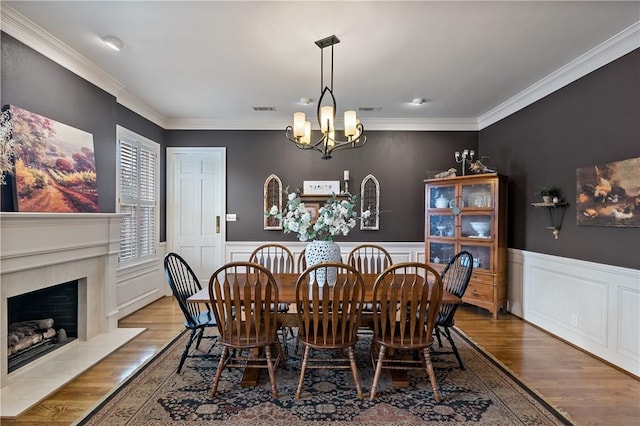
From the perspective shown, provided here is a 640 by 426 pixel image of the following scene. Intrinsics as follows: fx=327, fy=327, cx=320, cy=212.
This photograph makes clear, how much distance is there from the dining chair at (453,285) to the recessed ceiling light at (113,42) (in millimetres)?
3429

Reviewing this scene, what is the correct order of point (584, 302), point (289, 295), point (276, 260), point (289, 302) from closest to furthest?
point (289, 302) → point (289, 295) → point (584, 302) → point (276, 260)

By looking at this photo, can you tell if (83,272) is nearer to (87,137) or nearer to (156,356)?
(156,356)

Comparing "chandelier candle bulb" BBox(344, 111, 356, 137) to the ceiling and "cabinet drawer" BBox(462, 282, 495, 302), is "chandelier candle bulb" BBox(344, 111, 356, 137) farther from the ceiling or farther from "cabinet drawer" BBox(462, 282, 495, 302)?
"cabinet drawer" BBox(462, 282, 495, 302)

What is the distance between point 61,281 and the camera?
288 cm

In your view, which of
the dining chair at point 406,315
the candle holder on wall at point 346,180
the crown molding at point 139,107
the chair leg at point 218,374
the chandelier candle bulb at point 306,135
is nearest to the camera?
the dining chair at point 406,315

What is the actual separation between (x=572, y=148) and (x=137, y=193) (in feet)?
16.9

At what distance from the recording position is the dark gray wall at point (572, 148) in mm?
2750

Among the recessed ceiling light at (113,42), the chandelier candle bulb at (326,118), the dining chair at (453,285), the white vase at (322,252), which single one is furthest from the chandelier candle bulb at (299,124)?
the dining chair at (453,285)

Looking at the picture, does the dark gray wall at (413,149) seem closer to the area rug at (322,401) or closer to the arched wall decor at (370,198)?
the arched wall decor at (370,198)

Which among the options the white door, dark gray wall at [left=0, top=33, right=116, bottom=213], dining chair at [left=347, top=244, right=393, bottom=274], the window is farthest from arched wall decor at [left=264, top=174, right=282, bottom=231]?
dark gray wall at [left=0, top=33, right=116, bottom=213]

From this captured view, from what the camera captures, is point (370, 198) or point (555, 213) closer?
point (555, 213)

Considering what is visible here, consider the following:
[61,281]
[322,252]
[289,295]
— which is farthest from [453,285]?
[61,281]

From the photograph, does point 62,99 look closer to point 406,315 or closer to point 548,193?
point 406,315

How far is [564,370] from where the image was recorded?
8.92 ft
